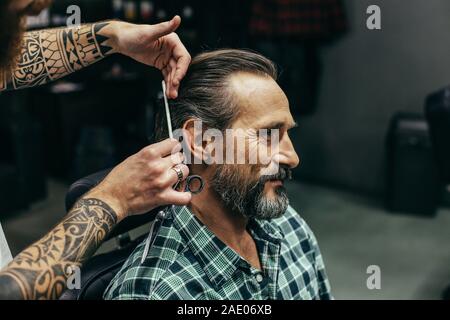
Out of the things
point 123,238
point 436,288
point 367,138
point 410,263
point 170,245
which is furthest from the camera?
point 367,138

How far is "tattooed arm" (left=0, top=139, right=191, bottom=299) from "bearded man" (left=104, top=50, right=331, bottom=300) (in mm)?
314

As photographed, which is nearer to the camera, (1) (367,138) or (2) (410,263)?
(2) (410,263)

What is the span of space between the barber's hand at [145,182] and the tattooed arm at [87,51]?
39 centimetres

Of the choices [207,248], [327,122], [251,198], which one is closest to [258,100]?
[251,198]

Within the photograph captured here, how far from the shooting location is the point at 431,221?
438 cm

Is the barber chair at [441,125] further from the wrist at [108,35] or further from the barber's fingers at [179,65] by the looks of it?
the wrist at [108,35]

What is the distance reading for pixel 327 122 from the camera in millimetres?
4965

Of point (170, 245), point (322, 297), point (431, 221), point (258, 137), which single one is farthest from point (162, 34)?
point (431, 221)

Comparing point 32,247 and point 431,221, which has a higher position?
point 32,247

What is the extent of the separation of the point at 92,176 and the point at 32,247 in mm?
445

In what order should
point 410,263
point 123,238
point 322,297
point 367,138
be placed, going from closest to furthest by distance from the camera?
point 123,238
point 322,297
point 410,263
point 367,138

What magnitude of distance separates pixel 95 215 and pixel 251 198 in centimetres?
52

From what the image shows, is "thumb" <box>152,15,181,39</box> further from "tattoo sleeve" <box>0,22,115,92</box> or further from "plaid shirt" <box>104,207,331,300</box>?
"plaid shirt" <box>104,207,331,300</box>

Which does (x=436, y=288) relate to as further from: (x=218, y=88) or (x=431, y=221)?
(x=218, y=88)
